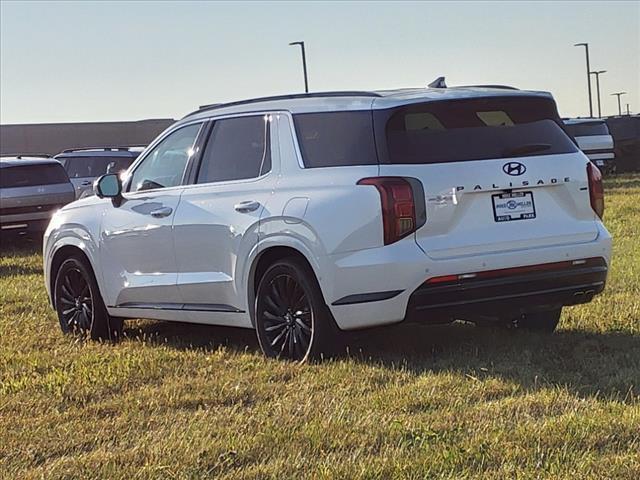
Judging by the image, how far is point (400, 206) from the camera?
6379 mm

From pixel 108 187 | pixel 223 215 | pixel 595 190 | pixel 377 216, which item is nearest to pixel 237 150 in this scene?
pixel 223 215

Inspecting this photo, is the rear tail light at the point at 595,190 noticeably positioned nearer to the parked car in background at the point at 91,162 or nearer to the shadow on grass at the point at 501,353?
the shadow on grass at the point at 501,353

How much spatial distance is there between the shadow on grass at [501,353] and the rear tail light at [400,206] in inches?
33.2

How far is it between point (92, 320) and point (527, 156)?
3.70m

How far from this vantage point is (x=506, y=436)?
5070mm

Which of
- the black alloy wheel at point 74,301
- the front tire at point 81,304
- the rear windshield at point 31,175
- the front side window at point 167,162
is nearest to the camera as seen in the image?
the front side window at point 167,162

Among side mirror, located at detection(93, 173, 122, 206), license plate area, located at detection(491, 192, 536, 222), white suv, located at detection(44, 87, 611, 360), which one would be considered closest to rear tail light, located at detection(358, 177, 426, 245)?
white suv, located at detection(44, 87, 611, 360)

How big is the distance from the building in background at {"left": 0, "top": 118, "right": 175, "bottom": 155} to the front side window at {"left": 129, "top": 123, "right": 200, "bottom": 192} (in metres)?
39.9

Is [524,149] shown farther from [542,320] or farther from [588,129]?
[588,129]

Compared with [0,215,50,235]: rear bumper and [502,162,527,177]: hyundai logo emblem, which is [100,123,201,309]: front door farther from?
[0,215,50,235]: rear bumper

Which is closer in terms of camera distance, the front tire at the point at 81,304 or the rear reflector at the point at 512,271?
the rear reflector at the point at 512,271

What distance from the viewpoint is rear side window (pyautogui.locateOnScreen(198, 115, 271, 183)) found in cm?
735

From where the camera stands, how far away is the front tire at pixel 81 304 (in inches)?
340

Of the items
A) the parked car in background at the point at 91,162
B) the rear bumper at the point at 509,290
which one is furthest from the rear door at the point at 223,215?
the parked car in background at the point at 91,162
